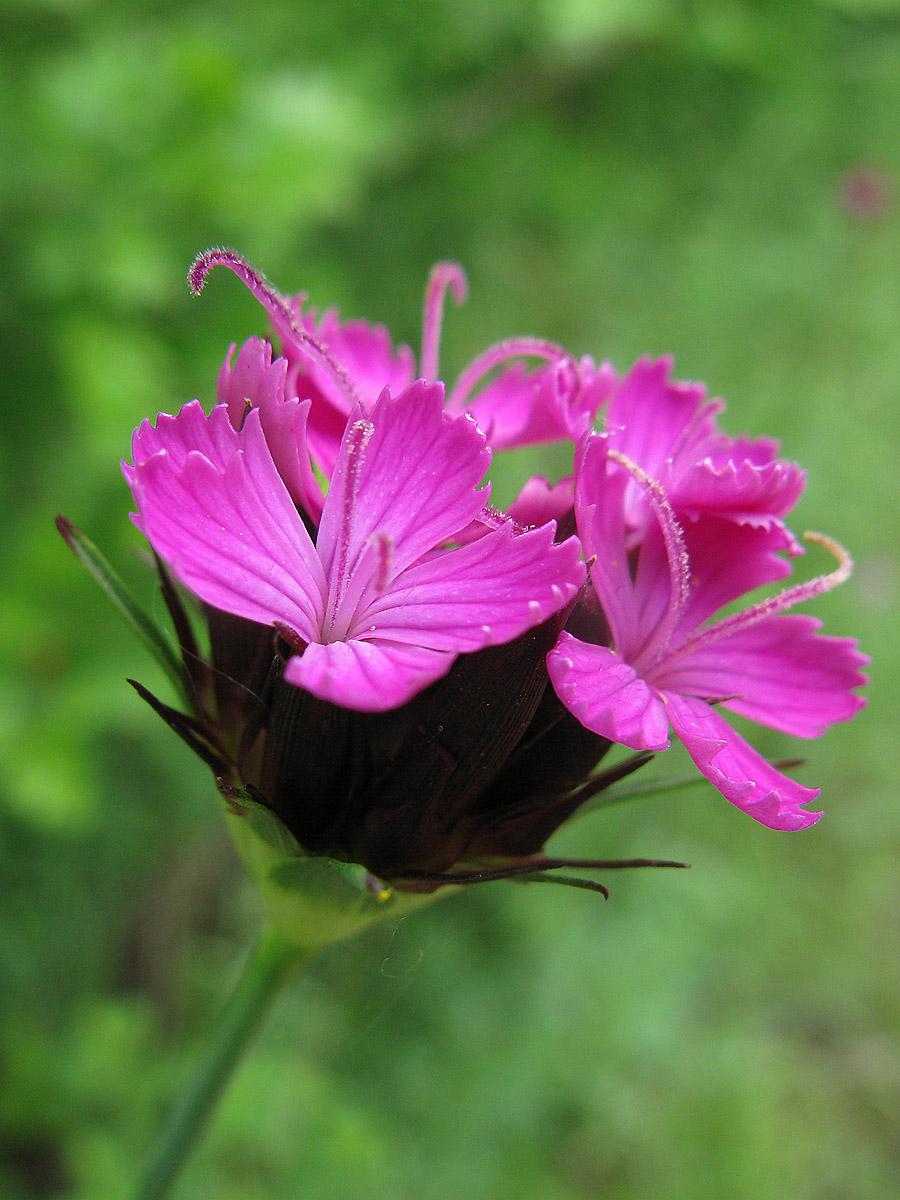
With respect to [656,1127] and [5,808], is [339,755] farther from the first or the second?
[656,1127]

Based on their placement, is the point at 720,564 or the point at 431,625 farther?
the point at 720,564

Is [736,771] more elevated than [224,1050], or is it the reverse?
[736,771]

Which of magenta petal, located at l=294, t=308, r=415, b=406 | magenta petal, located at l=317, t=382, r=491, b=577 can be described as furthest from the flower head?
magenta petal, located at l=294, t=308, r=415, b=406

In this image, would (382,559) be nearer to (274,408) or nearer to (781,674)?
(274,408)

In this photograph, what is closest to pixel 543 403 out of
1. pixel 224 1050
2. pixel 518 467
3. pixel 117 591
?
pixel 117 591

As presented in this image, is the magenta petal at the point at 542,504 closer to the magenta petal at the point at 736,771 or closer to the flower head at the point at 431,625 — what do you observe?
the flower head at the point at 431,625

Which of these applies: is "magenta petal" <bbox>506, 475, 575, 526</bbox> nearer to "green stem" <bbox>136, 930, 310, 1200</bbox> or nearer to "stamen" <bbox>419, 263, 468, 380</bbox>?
"stamen" <bbox>419, 263, 468, 380</bbox>

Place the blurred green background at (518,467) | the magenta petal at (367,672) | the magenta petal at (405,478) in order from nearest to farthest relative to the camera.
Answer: the magenta petal at (367,672), the magenta petal at (405,478), the blurred green background at (518,467)

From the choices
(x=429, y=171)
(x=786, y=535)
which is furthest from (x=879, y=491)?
(x=786, y=535)

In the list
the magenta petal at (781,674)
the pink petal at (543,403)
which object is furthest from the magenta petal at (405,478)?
the magenta petal at (781,674)
